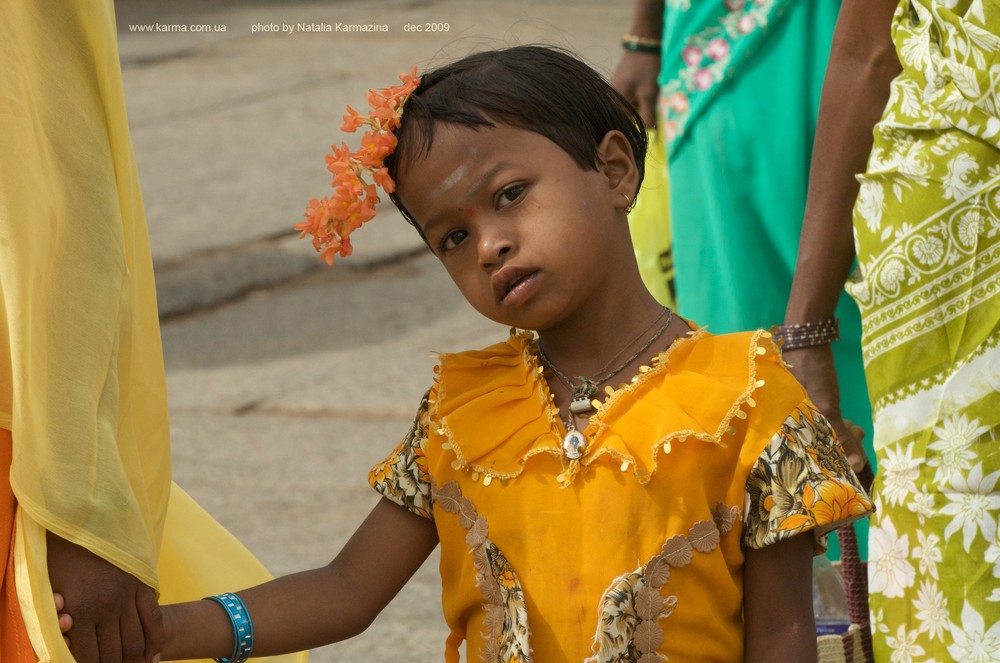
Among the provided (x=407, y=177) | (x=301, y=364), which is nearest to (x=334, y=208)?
(x=407, y=177)

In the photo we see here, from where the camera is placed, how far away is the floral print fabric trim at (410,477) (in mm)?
2152

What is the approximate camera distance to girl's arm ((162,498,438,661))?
2.03 metres

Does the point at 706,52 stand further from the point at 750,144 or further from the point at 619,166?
the point at 619,166

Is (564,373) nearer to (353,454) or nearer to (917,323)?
(917,323)

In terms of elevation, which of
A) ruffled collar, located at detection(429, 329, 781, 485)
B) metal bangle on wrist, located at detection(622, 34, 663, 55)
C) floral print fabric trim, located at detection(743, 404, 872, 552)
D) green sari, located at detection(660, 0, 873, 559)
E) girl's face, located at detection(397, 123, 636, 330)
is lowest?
floral print fabric trim, located at detection(743, 404, 872, 552)

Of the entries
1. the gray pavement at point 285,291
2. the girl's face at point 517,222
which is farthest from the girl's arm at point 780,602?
the gray pavement at point 285,291

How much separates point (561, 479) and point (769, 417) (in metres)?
0.29

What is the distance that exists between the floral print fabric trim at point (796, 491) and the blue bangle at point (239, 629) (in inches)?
26.8

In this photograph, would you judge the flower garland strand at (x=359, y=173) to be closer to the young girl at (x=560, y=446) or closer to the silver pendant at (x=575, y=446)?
the young girl at (x=560, y=446)

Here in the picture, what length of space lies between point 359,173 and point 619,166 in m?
0.37

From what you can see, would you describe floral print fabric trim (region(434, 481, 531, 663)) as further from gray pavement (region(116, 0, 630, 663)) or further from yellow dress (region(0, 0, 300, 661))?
gray pavement (region(116, 0, 630, 663))

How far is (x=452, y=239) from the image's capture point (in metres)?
2.09

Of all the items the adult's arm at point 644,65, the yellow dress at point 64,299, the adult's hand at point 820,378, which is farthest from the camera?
the adult's arm at point 644,65

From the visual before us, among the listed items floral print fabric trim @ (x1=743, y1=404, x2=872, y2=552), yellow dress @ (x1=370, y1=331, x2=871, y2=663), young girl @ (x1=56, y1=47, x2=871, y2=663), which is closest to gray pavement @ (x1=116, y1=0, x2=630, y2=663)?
young girl @ (x1=56, y1=47, x2=871, y2=663)
